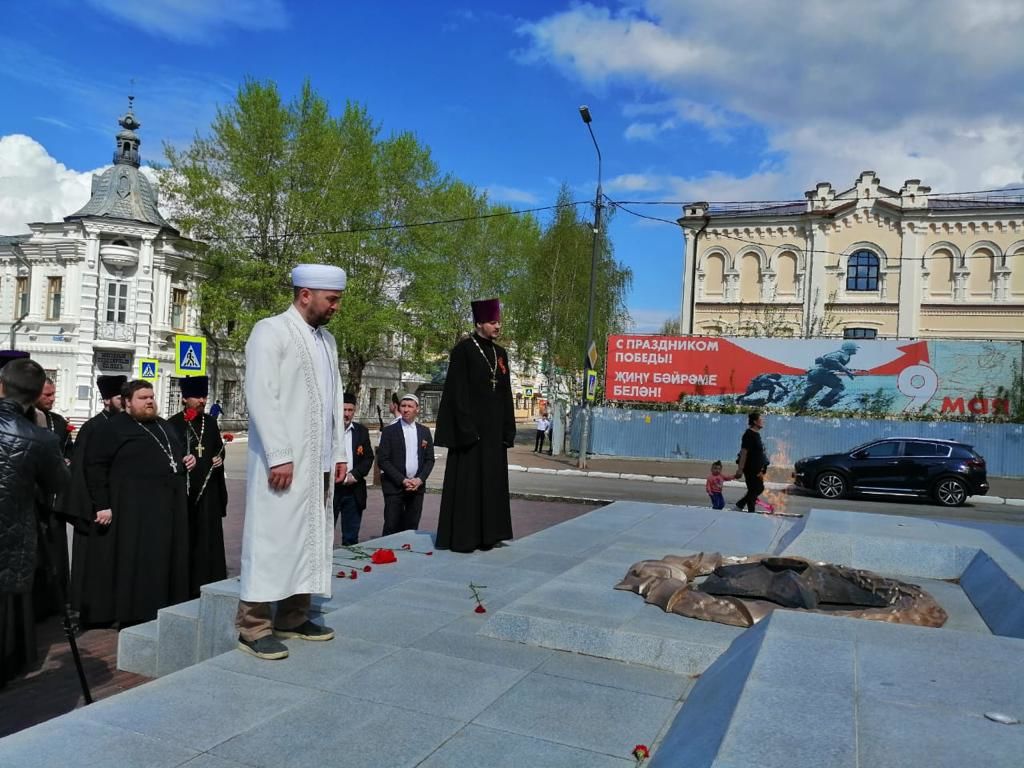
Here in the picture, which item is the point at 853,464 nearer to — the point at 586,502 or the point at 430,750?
the point at 586,502

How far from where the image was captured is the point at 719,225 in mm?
40938

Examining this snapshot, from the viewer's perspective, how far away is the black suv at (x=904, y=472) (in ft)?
64.9

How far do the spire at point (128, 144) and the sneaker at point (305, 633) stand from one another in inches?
1734

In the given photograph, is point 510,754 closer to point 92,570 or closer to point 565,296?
point 92,570

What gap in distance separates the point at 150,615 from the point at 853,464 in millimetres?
17567

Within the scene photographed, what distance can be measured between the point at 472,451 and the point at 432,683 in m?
3.34

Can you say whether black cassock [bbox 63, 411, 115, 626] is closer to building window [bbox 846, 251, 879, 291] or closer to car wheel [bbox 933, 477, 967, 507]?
car wheel [bbox 933, 477, 967, 507]

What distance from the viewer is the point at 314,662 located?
4.22m

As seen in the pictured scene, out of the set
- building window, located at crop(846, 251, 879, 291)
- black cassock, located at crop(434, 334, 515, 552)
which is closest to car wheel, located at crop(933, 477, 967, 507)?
black cassock, located at crop(434, 334, 515, 552)

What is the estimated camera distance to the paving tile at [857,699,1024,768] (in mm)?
2305

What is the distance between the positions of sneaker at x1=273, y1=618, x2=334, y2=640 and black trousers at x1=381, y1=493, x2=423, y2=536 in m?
4.14

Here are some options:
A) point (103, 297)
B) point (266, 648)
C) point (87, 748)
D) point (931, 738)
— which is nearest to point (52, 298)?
point (103, 297)

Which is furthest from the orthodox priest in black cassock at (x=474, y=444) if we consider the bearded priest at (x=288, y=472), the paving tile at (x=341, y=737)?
the paving tile at (x=341, y=737)

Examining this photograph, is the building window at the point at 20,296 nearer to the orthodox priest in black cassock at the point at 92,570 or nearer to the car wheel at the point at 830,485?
the car wheel at the point at 830,485
